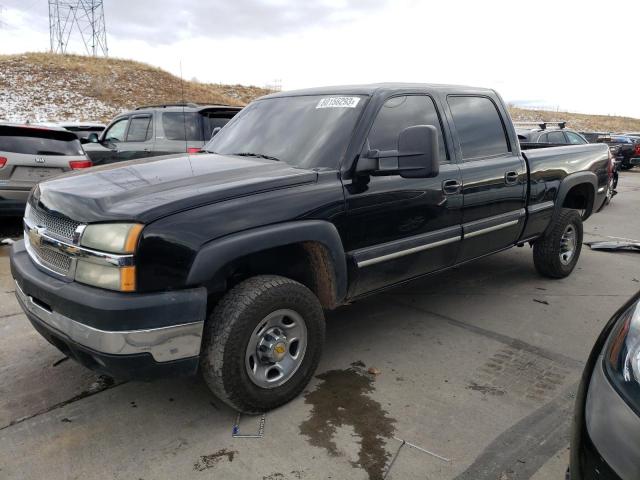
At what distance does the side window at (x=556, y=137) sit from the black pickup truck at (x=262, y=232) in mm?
10088

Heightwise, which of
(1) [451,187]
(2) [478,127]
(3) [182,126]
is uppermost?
(2) [478,127]

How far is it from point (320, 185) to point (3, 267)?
4.29m

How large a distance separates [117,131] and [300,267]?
7.03m

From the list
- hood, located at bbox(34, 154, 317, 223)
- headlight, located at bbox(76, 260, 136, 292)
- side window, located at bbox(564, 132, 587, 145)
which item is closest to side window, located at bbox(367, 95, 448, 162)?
hood, located at bbox(34, 154, 317, 223)

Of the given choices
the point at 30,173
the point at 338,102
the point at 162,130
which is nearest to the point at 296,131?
the point at 338,102

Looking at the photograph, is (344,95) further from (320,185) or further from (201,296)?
(201,296)

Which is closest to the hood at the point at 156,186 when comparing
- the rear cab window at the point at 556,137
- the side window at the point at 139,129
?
the side window at the point at 139,129

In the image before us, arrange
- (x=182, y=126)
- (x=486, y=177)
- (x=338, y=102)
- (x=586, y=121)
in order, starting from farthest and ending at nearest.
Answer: (x=586, y=121) → (x=182, y=126) → (x=486, y=177) → (x=338, y=102)

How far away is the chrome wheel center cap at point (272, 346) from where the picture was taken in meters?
2.81

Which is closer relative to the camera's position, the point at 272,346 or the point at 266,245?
the point at 266,245

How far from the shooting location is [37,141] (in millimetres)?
6770

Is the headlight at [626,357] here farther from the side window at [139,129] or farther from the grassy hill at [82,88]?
the grassy hill at [82,88]

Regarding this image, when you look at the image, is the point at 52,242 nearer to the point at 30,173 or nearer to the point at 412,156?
the point at 412,156

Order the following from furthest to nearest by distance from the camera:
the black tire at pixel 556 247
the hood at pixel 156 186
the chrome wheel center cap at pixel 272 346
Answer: the black tire at pixel 556 247
the chrome wheel center cap at pixel 272 346
the hood at pixel 156 186
